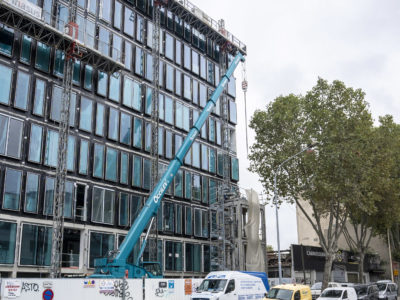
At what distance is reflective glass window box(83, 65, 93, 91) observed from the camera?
3594 cm

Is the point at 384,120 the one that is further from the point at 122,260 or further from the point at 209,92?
the point at 122,260

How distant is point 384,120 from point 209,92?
1877cm

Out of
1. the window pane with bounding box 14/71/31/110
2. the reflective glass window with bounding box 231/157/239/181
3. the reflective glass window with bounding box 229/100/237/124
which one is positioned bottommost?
the reflective glass window with bounding box 231/157/239/181

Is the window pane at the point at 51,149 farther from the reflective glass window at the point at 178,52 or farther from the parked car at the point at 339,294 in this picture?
the parked car at the point at 339,294

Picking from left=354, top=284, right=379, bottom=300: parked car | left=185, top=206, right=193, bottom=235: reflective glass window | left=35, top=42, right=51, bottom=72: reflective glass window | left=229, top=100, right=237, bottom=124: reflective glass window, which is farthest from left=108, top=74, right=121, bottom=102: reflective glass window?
left=354, top=284, right=379, bottom=300: parked car

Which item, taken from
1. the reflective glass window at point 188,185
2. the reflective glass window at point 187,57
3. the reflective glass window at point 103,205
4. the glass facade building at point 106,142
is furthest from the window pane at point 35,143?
the reflective glass window at point 187,57

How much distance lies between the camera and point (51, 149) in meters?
32.2

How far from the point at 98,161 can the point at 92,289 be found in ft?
51.1

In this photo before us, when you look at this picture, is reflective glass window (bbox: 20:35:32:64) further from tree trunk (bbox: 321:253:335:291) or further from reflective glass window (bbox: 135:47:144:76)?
tree trunk (bbox: 321:253:335:291)

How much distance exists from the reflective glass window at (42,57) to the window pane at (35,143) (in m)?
4.53

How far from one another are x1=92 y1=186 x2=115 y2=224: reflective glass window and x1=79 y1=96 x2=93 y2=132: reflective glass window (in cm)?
485

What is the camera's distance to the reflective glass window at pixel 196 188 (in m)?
45.2

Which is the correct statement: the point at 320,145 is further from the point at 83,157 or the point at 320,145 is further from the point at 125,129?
the point at 83,157

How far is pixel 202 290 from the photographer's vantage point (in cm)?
2312
